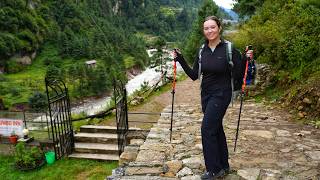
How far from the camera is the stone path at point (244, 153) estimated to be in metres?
4.11

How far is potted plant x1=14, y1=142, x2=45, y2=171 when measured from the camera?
8609 mm

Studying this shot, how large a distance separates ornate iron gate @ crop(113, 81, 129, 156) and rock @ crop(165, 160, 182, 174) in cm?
337

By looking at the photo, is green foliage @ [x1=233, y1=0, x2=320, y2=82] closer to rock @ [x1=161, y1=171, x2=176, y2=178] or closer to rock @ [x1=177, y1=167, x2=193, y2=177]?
rock @ [x1=177, y1=167, x2=193, y2=177]

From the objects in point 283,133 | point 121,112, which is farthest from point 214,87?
point 121,112

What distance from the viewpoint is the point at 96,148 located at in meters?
9.08

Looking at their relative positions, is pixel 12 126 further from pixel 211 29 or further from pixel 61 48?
pixel 61 48

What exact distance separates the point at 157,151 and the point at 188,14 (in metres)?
157

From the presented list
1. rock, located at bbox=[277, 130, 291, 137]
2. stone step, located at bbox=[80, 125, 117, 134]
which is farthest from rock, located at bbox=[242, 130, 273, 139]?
stone step, located at bbox=[80, 125, 117, 134]

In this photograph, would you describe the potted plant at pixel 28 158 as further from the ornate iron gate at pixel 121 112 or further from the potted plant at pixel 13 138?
the ornate iron gate at pixel 121 112

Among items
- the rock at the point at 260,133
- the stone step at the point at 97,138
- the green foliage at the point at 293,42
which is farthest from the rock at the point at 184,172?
the green foliage at the point at 293,42

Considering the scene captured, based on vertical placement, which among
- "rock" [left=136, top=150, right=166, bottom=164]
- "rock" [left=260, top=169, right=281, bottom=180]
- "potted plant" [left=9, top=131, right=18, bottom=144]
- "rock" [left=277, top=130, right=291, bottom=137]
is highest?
"rock" [left=260, top=169, right=281, bottom=180]

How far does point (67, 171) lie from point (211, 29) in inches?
250

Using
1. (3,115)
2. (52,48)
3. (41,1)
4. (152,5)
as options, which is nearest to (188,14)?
(152,5)

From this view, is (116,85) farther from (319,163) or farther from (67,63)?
(67,63)
